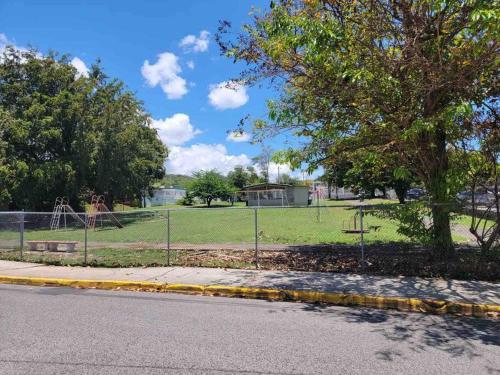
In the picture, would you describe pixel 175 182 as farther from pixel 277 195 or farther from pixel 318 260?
pixel 318 260

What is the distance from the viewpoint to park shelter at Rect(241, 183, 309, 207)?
63344 mm

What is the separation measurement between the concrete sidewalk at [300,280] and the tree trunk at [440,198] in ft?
4.77

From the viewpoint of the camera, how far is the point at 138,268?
11.1m

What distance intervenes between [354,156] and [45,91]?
29.9m

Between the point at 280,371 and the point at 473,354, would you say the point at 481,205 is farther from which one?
the point at 280,371

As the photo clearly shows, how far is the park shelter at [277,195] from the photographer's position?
208ft

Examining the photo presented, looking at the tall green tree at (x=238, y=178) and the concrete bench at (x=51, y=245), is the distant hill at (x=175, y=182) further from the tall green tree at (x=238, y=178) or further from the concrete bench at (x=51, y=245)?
the concrete bench at (x=51, y=245)

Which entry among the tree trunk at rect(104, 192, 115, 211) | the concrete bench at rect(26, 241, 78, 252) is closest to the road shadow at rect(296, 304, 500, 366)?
the concrete bench at rect(26, 241, 78, 252)

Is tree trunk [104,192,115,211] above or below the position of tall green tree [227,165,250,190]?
below

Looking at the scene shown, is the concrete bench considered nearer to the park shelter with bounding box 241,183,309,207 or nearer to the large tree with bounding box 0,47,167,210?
the large tree with bounding box 0,47,167,210

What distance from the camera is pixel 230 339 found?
568cm

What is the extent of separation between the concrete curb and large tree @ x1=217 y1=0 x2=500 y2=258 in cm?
284

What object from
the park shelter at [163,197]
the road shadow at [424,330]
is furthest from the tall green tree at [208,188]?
the road shadow at [424,330]

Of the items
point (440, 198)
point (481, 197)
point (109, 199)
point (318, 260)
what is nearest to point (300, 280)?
point (318, 260)
